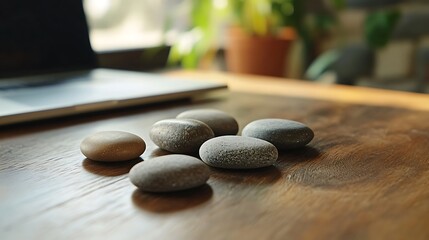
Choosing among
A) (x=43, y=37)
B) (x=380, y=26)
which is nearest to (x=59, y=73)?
(x=43, y=37)

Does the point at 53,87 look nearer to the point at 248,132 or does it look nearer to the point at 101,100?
the point at 101,100

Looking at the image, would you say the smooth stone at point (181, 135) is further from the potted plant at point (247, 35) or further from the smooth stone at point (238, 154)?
the potted plant at point (247, 35)

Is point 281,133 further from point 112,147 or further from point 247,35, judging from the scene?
point 247,35

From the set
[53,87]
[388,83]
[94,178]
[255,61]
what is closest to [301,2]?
[255,61]

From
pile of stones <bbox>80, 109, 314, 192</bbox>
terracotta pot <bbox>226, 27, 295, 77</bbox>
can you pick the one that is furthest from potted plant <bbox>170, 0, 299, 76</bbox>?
pile of stones <bbox>80, 109, 314, 192</bbox>

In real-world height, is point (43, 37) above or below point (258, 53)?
above

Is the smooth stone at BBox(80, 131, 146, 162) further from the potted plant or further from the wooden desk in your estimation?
the potted plant

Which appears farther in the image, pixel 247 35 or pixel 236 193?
pixel 247 35

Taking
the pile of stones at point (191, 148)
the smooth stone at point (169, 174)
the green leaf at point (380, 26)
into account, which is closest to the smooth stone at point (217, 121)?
the pile of stones at point (191, 148)
